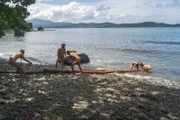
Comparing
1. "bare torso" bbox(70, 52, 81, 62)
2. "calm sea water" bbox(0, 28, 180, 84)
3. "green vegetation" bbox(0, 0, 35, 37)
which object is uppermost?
"green vegetation" bbox(0, 0, 35, 37)

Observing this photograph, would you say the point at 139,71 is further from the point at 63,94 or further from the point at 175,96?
the point at 63,94

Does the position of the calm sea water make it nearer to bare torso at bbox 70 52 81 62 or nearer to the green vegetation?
bare torso at bbox 70 52 81 62

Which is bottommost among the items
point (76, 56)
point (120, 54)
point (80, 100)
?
point (120, 54)

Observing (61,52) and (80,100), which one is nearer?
(80,100)

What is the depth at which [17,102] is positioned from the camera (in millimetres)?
12164

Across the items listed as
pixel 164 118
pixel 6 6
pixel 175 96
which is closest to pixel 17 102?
pixel 164 118

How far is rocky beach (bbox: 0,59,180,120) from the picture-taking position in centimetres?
1097

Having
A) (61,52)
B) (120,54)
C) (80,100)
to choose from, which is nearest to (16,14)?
(61,52)

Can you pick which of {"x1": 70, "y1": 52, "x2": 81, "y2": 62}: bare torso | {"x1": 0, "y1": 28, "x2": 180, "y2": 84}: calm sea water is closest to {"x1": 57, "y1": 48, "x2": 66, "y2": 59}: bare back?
{"x1": 70, "y1": 52, "x2": 81, "y2": 62}: bare torso

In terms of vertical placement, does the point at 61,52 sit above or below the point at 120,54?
above

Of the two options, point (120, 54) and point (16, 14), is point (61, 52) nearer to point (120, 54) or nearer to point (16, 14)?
point (16, 14)

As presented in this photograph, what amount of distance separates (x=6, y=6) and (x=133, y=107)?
1355cm

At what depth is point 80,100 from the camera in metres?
13.1

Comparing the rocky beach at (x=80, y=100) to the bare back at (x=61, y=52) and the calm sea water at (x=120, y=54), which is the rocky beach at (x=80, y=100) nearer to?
the bare back at (x=61, y=52)
